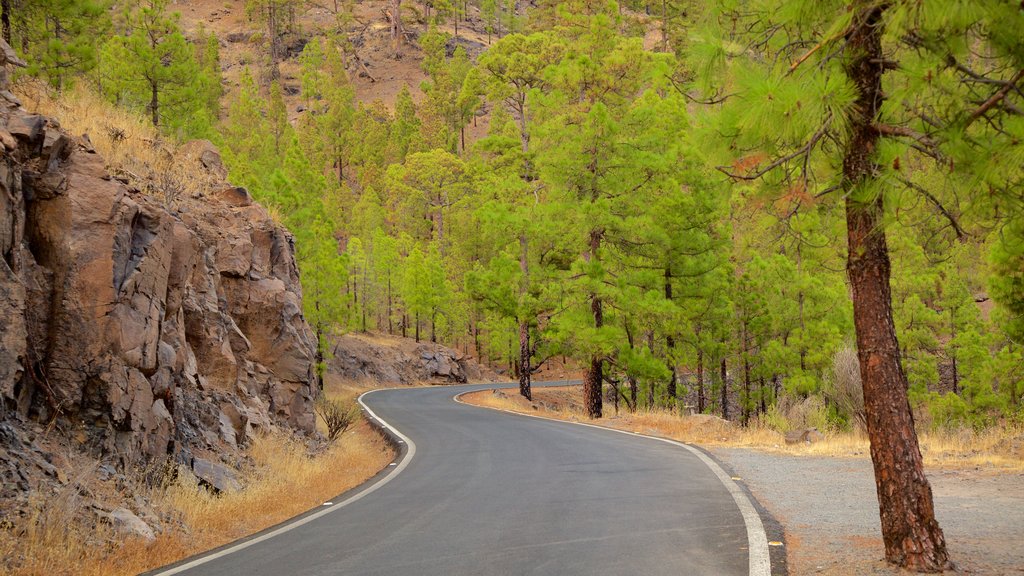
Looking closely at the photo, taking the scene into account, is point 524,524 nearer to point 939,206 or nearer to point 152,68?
point 939,206

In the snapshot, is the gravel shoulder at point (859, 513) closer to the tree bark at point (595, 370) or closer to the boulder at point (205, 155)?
the tree bark at point (595, 370)

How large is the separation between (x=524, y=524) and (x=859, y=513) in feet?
12.0

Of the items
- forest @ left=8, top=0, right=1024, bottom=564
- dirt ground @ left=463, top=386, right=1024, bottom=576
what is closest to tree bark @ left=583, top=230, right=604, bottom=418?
forest @ left=8, top=0, right=1024, bottom=564

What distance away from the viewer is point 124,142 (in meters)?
13.4

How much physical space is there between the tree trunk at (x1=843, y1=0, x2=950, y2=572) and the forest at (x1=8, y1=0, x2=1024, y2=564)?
3cm

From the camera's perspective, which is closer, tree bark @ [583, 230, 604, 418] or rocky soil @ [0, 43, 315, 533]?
rocky soil @ [0, 43, 315, 533]

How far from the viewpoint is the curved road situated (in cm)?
597

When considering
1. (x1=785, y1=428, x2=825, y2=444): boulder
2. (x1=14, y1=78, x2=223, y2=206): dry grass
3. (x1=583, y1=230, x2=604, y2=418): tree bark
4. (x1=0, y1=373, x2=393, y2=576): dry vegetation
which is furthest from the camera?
(x1=583, y1=230, x2=604, y2=418): tree bark

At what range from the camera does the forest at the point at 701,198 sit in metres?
5.47

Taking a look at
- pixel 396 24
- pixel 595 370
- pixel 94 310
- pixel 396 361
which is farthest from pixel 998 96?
pixel 396 24

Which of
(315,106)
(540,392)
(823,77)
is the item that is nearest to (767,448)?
(823,77)

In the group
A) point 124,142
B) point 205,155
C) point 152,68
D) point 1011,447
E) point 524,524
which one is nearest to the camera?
point 524,524

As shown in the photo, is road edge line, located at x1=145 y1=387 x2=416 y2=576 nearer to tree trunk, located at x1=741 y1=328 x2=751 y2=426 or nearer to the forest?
the forest

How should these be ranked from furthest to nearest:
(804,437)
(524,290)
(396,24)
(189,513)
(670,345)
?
(396,24) < (670,345) < (524,290) < (804,437) < (189,513)
